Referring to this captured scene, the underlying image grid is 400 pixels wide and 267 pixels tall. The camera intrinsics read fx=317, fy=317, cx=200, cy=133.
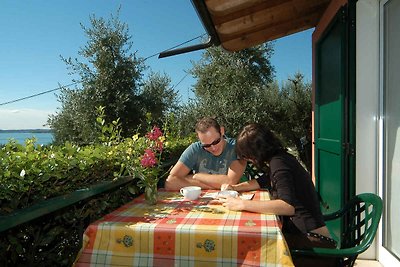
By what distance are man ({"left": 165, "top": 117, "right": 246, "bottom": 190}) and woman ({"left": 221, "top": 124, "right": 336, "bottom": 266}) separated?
Answer: 0.41 meters

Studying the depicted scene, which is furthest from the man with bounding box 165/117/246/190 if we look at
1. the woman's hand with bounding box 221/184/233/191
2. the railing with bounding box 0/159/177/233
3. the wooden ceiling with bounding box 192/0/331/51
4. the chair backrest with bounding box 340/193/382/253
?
the wooden ceiling with bounding box 192/0/331/51

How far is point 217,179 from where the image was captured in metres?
2.22

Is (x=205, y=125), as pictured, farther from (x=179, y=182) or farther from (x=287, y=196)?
(x=287, y=196)

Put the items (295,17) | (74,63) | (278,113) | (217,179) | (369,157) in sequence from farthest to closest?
(278,113)
(74,63)
(295,17)
(369,157)
(217,179)

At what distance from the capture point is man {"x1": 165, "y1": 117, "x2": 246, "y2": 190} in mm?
2234

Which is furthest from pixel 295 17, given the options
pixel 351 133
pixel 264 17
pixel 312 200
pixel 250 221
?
pixel 250 221

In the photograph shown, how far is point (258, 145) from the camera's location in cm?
186

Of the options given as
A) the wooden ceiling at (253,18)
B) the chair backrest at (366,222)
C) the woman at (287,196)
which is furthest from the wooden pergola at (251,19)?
the chair backrest at (366,222)

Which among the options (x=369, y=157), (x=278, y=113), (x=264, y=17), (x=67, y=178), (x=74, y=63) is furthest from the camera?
(x=278, y=113)

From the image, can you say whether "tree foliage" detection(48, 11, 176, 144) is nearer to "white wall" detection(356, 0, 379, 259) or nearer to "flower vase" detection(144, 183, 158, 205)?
"white wall" detection(356, 0, 379, 259)

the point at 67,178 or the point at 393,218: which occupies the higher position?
the point at 67,178

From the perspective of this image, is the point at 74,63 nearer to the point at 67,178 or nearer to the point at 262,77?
the point at 262,77

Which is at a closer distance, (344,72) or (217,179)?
(217,179)

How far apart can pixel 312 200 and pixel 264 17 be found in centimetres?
257
